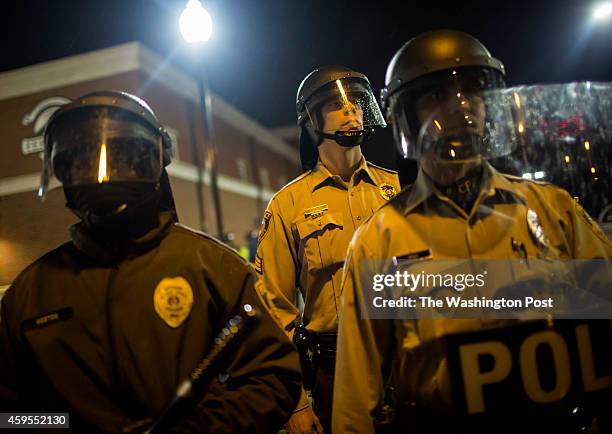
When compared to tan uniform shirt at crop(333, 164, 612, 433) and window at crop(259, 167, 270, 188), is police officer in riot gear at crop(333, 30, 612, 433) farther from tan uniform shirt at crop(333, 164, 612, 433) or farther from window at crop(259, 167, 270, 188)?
window at crop(259, 167, 270, 188)

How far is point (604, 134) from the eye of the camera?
2.18 m

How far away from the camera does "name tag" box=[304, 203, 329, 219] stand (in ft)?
8.52

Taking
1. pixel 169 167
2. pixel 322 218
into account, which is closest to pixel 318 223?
pixel 322 218

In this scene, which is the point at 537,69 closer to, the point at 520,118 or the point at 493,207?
the point at 520,118

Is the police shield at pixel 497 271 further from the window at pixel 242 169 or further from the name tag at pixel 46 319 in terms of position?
the window at pixel 242 169

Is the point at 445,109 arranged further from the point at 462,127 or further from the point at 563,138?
the point at 563,138

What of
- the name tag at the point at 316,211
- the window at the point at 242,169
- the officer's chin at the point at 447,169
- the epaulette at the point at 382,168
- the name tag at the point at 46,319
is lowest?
the name tag at the point at 46,319

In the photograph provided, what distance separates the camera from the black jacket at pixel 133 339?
4.72ft

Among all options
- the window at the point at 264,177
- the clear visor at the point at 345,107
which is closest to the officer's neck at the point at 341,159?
the clear visor at the point at 345,107

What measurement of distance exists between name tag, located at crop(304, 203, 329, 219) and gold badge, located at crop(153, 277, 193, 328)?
118cm

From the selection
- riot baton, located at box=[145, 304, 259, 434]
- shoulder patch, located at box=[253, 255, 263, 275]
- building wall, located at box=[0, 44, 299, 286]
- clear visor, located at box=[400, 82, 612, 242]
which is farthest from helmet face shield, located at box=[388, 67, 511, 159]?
building wall, located at box=[0, 44, 299, 286]

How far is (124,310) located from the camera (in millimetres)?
1501

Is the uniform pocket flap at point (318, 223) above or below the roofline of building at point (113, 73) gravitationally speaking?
below

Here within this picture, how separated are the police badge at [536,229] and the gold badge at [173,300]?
134 cm
